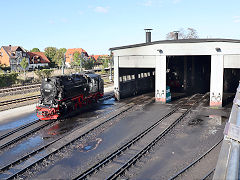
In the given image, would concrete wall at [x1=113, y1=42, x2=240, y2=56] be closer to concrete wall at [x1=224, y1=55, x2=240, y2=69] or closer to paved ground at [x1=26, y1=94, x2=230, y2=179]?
concrete wall at [x1=224, y1=55, x2=240, y2=69]

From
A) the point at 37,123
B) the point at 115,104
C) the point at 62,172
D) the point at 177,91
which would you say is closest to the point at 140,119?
the point at 115,104

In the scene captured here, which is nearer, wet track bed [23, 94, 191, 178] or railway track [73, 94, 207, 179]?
railway track [73, 94, 207, 179]

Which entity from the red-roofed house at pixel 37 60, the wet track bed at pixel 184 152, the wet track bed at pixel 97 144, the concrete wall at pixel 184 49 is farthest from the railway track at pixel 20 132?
the red-roofed house at pixel 37 60

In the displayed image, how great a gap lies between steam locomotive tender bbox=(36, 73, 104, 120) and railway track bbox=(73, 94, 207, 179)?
8042 mm

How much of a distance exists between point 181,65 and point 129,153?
26555 millimetres

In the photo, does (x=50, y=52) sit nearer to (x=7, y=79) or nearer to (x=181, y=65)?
(x=7, y=79)

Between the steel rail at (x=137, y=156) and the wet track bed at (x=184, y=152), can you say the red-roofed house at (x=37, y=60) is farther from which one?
the steel rail at (x=137, y=156)

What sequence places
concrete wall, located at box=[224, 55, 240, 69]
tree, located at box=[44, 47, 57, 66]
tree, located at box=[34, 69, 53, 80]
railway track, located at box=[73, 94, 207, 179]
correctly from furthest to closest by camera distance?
tree, located at box=[44, 47, 57, 66] → tree, located at box=[34, 69, 53, 80] → concrete wall, located at box=[224, 55, 240, 69] → railway track, located at box=[73, 94, 207, 179]

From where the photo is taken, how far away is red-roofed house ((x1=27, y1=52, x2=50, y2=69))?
244 ft

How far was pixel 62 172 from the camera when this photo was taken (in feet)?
35.4

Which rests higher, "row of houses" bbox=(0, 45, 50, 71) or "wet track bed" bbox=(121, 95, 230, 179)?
"row of houses" bbox=(0, 45, 50, 71)

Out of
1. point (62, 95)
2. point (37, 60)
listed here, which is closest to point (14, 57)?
point (37, 60)

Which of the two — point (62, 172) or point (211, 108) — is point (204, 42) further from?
point (62, 172)

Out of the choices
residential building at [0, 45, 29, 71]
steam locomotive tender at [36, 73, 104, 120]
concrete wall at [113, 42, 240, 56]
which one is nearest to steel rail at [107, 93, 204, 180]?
steam locomotive tender at [36, 73, 104, 120]
